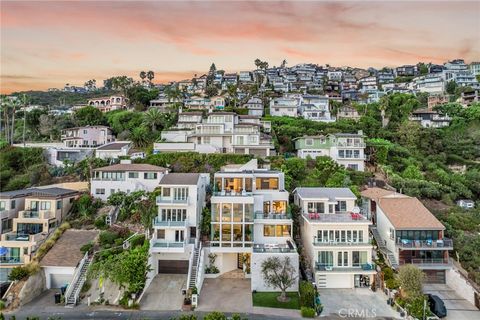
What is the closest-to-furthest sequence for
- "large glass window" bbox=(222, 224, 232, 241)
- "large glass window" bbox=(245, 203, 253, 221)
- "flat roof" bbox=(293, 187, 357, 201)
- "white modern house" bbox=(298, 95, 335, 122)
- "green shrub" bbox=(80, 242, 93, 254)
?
"green shrub" bbox=(80, 242, 93, 254) < "large glass window" bbox=(222, 224, 232, 241) < "large glass window" bbox=(245, 203, 253, 221) < "flat roof" bbox=(293, 187, 357, 201) < "white modern house" bbox=(298, 95, 335, 122)

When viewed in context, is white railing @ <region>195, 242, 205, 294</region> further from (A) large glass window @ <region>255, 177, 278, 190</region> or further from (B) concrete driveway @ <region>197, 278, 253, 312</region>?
(A) large glass window @ <region>255, 177, 278, 190</region>

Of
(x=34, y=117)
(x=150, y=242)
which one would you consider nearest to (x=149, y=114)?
(x=34, y=117)

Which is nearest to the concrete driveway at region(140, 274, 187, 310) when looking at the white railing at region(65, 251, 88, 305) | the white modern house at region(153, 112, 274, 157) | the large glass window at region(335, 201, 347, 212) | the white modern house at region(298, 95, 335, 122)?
the white railing at region(65, 251, 88, 305)

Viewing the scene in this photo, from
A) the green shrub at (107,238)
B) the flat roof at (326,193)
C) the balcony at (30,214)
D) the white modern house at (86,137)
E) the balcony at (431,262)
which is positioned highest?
the white modern house at (86,137)

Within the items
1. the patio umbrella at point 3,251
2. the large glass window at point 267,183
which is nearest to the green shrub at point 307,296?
the large glass window at point 267,183

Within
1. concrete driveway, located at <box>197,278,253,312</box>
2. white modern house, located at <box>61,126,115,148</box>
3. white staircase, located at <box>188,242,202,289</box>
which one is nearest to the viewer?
concrete driveway, located at <box>197,278,253,312</box>

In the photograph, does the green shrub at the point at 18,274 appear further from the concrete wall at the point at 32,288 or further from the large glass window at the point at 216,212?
the large glass window at the point at 216,212

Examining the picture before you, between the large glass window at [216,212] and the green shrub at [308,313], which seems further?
the large glass window at [216,212]

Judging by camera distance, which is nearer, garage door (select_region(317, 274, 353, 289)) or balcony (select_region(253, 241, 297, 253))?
balcony (select_region(253, 241, 297, 253))
